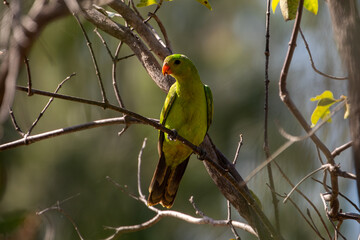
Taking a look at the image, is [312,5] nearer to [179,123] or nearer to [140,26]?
[140,26]

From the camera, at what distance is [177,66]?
3172 millimetres

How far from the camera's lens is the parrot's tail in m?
3.22

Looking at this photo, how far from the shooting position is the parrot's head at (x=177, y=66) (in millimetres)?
2949

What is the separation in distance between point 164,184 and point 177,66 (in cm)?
86

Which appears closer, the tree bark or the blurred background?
the tree bark

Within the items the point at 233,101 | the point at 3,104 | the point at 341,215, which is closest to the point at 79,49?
the point at 3,104

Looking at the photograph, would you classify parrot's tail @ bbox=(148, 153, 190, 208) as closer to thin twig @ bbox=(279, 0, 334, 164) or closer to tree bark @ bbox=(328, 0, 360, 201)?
thin twig @ bbox=(279, 0, 334, 164)

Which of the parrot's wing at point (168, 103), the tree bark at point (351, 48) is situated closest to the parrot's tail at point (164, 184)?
the parrot's wing at point (168, 103)

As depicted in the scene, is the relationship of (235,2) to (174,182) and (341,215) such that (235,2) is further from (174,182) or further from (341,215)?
(341,215)

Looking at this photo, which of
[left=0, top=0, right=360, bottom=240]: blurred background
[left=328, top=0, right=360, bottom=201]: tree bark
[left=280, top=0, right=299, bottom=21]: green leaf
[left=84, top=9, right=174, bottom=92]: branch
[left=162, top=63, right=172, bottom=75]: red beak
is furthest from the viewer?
[left=0, top=0, right=360, bottom=240]: blurred background

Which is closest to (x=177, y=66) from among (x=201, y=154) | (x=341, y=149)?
(x=201, y=154)

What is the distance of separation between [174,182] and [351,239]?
1.32 meters

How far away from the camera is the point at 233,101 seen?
23.1 feet

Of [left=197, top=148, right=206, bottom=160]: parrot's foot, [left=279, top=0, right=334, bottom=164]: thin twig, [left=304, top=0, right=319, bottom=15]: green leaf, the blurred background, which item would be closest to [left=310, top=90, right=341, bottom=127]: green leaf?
[left=279, top=0, right=334, bottom=164]: thin twig
